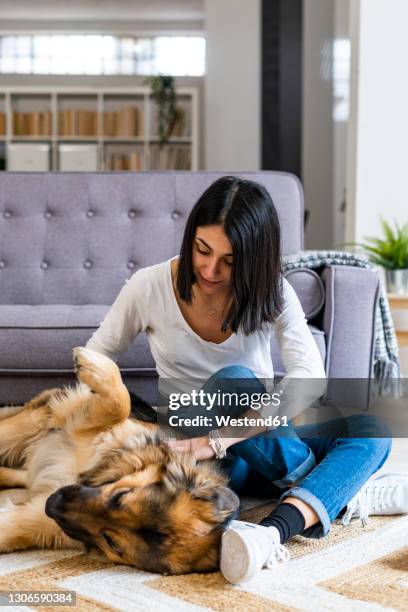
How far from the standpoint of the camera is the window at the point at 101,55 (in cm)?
895

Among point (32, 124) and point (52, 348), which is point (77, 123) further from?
point (52, 348)

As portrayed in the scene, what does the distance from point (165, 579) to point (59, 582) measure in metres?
0.19

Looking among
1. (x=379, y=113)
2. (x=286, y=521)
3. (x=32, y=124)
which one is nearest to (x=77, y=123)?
(x=32, y=124)

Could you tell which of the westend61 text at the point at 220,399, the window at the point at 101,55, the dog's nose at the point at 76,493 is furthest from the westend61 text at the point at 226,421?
the window at the point at 101,55

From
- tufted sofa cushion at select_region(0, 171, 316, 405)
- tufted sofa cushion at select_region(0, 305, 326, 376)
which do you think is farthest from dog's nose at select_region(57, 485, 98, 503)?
tufted sofa cushion at select_region(0, 171, 316, 405)

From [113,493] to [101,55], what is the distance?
8.27 m

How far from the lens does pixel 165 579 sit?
56.6 inches

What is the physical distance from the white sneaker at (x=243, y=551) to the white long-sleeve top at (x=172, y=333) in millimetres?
537

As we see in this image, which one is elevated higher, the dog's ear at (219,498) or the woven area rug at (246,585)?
the dog's ear at (219,498)

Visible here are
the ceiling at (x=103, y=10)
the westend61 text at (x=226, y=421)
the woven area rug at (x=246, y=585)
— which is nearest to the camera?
the woven area rug at (x=246, y=585)

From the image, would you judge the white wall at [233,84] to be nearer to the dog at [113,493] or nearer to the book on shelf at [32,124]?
the book on shelf at [32,124]

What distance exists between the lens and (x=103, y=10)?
28.6 feet

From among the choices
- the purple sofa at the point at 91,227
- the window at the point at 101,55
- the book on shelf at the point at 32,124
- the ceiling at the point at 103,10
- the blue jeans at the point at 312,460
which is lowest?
the blue jeans at the point at 312,460

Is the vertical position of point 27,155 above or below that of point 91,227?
above
